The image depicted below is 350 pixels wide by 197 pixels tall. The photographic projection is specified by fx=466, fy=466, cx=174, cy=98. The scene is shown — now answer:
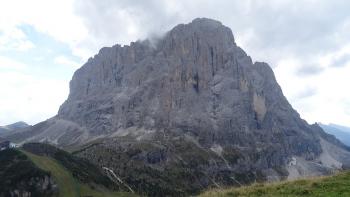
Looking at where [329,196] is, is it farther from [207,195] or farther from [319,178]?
[207,195]

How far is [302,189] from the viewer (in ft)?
101

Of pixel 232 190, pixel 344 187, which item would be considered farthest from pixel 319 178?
pixel 232 190

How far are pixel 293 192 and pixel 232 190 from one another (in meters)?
4.71

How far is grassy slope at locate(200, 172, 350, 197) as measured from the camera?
29641 millimetres

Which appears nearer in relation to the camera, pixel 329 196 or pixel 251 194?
pixel 329 196

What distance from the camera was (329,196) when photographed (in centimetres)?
2809

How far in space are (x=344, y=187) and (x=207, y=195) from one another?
30.3 feet

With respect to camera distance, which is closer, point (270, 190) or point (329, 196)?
point (329, 196)

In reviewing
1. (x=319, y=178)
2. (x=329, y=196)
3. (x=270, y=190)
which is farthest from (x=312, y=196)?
(x=319, y=178)

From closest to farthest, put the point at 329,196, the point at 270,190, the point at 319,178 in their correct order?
the point at 329,196 < the point at 270,190 < the point at 319,178

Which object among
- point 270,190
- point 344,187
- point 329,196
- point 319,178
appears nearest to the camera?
point 329,196

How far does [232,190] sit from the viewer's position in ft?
110

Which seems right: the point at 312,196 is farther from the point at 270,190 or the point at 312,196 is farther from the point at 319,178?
the point at 319,178

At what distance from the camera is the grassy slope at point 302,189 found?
→ 2964cm
